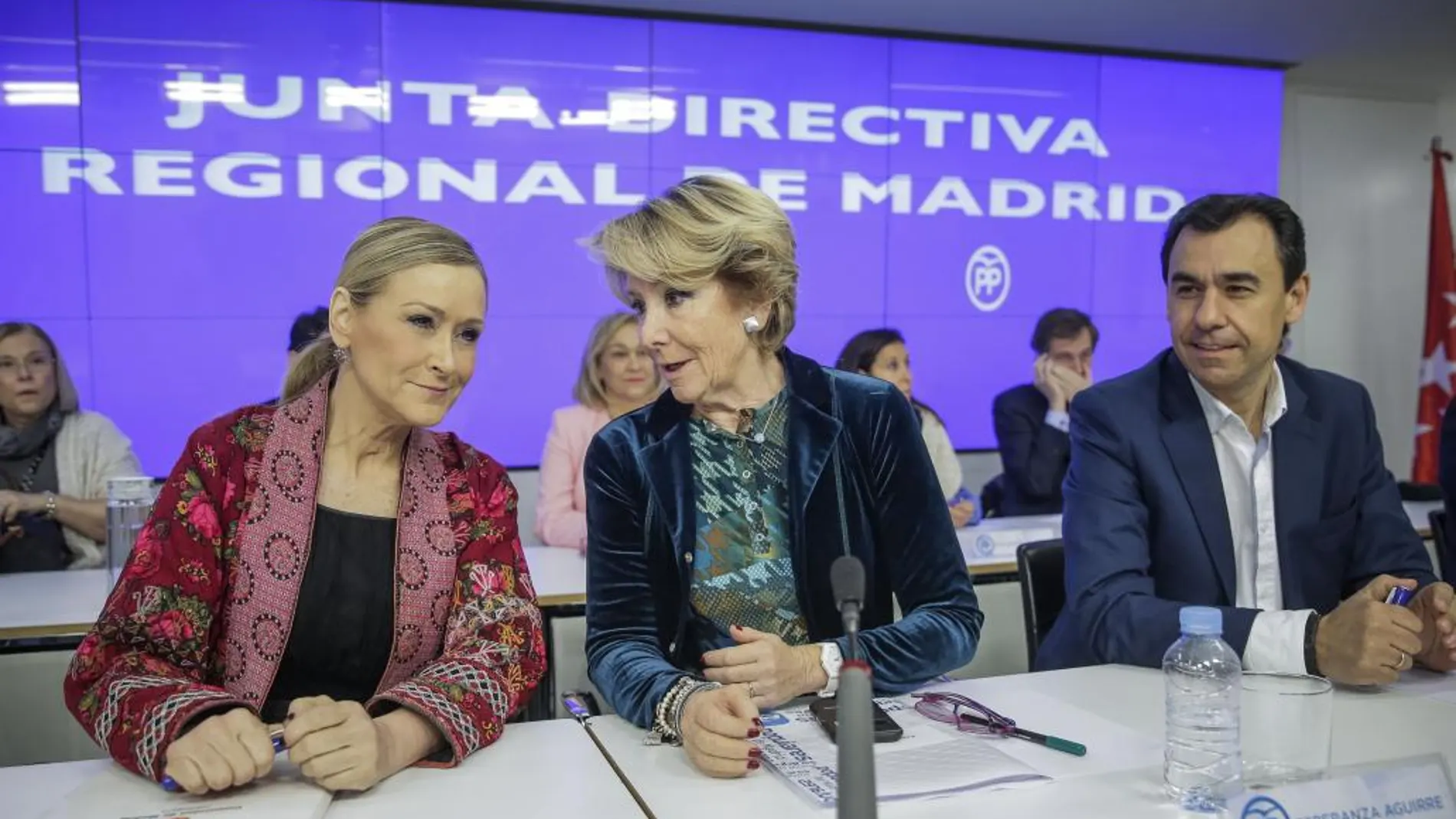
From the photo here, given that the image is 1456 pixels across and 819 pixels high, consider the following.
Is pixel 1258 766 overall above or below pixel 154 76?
below

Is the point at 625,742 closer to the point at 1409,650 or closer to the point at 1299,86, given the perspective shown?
the point at 1409,650

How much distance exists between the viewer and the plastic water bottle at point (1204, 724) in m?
1.20

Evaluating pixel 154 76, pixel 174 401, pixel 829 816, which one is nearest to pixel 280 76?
pixel 154 76

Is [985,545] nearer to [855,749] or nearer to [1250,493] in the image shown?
[1250,493]

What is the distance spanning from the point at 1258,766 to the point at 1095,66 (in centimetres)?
540

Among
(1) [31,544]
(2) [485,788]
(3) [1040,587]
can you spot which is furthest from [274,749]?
(1) [31,544]

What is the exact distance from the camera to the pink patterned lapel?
1530mm

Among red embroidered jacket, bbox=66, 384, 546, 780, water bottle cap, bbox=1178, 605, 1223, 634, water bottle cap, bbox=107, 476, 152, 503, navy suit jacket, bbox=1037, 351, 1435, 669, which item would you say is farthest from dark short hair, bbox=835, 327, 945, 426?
water bottle cap, bbox=1178, 605, 1223, 634

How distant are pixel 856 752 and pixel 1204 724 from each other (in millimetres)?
583

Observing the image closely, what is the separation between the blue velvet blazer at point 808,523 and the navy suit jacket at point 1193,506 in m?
0.33

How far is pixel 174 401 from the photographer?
4.73 m

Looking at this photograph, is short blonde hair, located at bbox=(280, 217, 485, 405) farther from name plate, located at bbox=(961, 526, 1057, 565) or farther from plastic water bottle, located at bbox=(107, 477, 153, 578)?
name plate, located at bbox=(961, 526, 1057, 565)

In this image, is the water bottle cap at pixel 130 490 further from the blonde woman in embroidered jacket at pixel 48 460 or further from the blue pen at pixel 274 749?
the blue pen at pixel 274 749

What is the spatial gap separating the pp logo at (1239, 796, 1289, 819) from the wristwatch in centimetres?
57
